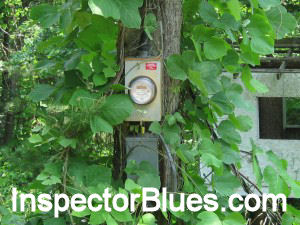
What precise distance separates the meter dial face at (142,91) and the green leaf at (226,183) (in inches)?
16.6

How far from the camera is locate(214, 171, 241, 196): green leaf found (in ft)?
5.97

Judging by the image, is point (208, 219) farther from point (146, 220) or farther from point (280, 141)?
point (280, 141)

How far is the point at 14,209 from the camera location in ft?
5.93

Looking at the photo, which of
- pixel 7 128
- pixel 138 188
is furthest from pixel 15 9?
pixel 138 188

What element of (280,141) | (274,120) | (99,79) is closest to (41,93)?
(99,79)

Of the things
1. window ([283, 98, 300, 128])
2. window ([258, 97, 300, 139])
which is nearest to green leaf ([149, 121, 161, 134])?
window ([258, 97, 300, 139])

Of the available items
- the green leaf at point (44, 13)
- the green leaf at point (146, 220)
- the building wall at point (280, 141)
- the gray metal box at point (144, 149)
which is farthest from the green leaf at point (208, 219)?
the building wall at point (280, 141)

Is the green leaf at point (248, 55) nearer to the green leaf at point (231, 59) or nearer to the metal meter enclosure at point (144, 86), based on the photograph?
the green leaf at point (231, 59)

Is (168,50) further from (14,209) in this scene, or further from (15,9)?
(15,9)

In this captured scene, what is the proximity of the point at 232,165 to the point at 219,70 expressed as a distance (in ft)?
1.38

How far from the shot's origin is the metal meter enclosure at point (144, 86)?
1.75 meters

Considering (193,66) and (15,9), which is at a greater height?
(15,9)

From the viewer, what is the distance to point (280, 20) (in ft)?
6.44

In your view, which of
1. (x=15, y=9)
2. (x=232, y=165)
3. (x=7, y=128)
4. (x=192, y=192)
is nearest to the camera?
(x=192, y=192)
